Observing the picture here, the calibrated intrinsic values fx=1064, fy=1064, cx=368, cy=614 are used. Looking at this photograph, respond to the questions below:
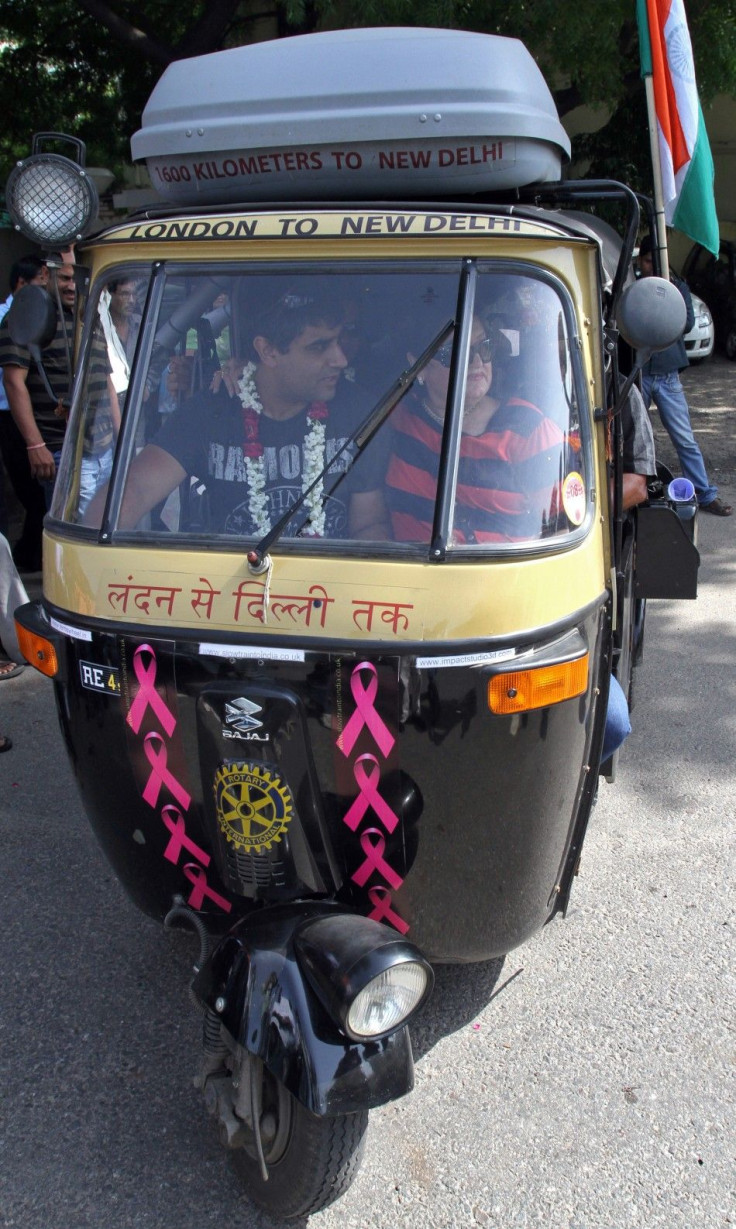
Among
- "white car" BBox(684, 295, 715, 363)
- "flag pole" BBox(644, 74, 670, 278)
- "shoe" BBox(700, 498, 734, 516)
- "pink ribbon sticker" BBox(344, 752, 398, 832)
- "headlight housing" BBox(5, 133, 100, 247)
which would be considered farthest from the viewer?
"white car" BBox(684, 295, 715, 363)

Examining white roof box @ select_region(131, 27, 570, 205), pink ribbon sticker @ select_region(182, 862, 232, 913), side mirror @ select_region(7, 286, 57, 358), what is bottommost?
pink ribbon sticker @ select_region(182, 862, 232, 913)

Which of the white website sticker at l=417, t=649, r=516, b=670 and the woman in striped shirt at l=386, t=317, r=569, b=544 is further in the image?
the woman in striped shirt at l=386, t=317, r=569, b=544

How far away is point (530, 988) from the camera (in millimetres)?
3285

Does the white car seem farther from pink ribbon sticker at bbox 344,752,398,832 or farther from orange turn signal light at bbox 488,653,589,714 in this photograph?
pink ribbon sticker at bbox 344,752,398,832

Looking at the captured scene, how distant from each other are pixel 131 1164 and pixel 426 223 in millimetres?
2464

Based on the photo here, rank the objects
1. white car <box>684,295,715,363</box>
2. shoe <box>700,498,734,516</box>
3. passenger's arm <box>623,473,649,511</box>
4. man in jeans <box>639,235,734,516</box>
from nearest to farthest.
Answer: passenger's arm <box>623,473,649,511</box>
man in jeans <box>639,235,734,516</box>
shoe <box>700,498,734,516</box>
white car <box>684,295,715,363</box>

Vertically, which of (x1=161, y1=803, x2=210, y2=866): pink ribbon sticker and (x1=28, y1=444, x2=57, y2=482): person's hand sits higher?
(x1=161, y1=803, x2=210, y2=866): pink ribbon sticker

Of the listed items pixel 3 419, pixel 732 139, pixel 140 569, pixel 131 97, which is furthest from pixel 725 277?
pixel 140 569

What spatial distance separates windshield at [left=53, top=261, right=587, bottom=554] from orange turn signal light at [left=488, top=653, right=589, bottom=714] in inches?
12.5

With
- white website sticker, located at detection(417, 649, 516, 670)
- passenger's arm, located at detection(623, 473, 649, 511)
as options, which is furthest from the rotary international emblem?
passenger's arm, located at detection(623, 473, 649, 511)

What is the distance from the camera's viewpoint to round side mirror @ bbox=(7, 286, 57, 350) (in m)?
3.17

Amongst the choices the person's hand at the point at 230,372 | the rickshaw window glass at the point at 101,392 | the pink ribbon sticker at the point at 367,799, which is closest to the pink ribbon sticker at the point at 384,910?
the pink ribbon sticker at the point at 367,799

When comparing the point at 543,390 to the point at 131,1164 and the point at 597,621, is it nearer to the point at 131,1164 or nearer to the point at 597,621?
the point at 597,621

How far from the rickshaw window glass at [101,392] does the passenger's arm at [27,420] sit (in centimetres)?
283
